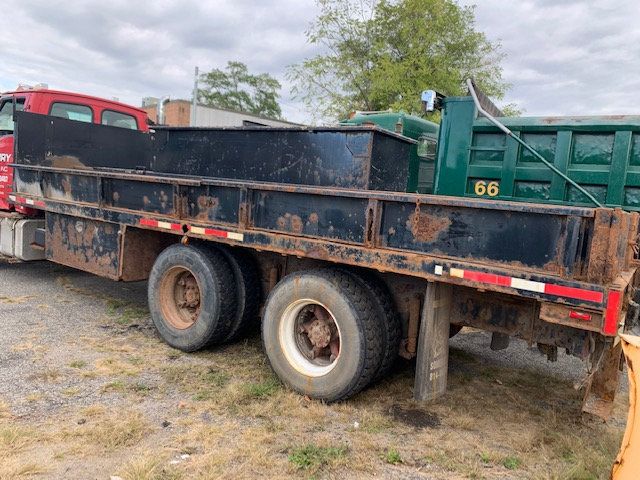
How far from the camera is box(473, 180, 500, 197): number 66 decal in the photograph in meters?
5.46

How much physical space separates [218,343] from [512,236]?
9.45ft

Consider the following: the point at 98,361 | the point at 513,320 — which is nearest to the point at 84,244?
the point at 98,361

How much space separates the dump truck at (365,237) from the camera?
297 cm

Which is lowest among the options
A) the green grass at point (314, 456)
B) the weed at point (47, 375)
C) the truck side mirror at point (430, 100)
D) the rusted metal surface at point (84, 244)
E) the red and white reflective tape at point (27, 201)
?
the weed at point (47, 375)

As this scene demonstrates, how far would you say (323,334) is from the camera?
12.8 feet

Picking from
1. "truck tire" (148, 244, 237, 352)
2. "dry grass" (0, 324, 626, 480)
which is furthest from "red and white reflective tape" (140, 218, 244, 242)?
"dry grass" (0, 324, 626, 480)

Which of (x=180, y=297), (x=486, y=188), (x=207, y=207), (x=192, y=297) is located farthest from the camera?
(x=486, y=188)

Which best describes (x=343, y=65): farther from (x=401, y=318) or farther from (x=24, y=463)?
(x=24, y=463)

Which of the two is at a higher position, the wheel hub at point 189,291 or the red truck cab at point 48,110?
the red truck cab at point 48,110

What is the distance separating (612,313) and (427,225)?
1098mm

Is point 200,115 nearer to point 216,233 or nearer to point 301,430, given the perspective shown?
point 216,233

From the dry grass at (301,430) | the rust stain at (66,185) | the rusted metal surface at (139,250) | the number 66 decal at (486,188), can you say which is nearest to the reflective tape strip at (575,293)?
the dry grass at (301,430)

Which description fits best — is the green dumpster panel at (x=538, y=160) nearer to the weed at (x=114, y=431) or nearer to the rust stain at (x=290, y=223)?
the rust stain at (x=290, y=223)

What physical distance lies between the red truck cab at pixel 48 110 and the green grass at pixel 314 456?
5430 mm
